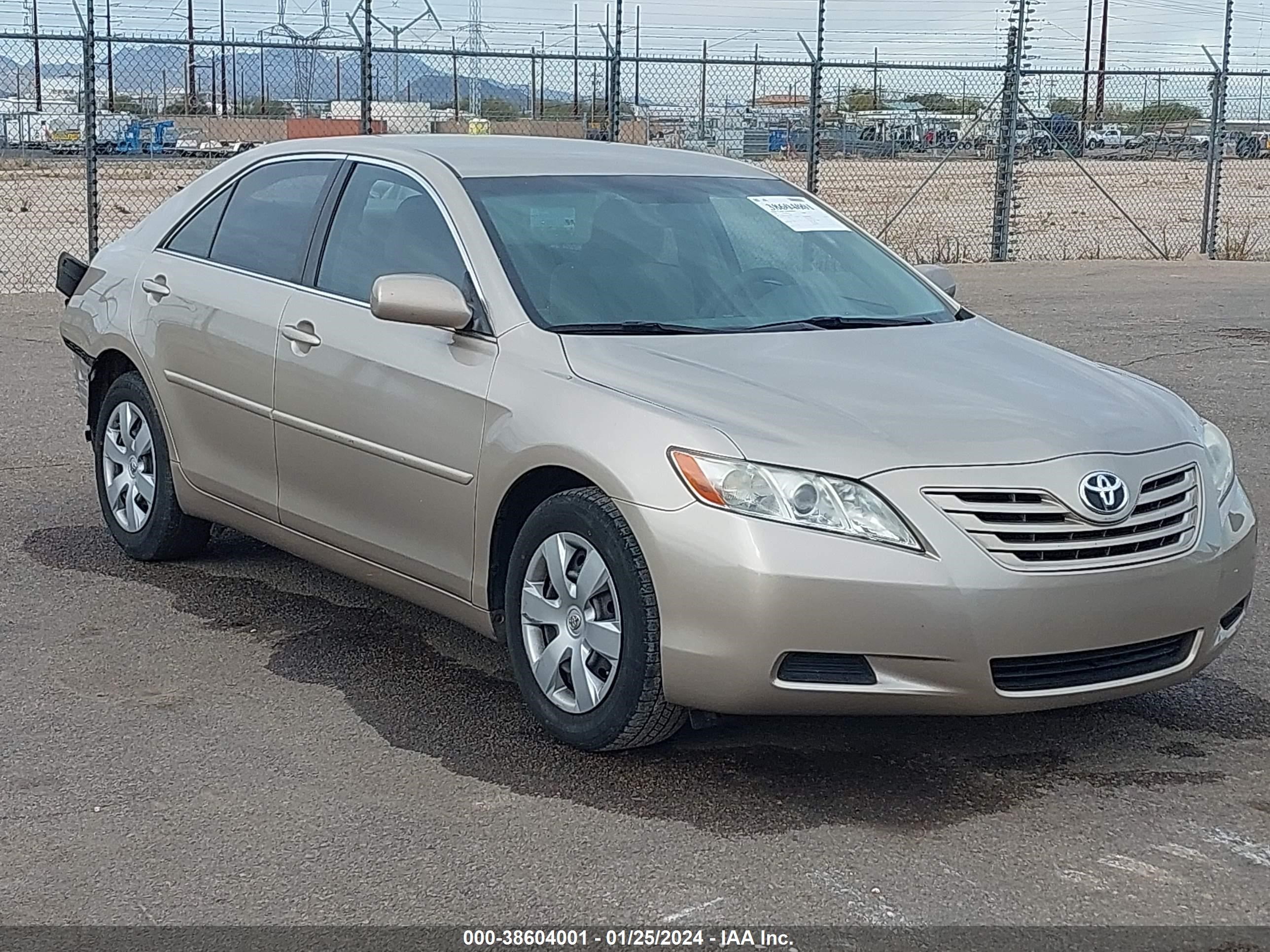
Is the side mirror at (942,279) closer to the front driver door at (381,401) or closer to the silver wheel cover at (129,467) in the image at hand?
the front driver door at (381,401)

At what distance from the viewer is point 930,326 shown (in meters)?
5.27

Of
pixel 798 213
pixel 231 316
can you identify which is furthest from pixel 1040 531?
pixel 231 316

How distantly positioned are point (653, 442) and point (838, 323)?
1218 mm

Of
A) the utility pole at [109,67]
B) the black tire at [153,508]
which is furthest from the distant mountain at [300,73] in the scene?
the black tire at [153,508]

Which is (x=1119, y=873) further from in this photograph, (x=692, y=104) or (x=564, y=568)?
(x=692, y=104)

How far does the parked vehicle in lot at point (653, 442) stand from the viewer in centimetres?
399

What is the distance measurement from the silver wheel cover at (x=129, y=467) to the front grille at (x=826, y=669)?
3.04m

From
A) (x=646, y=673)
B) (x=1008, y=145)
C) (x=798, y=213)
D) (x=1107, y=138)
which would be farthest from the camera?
(x=1107, y=138)

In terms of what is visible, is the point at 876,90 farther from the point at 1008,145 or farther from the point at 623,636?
the point at 623,636

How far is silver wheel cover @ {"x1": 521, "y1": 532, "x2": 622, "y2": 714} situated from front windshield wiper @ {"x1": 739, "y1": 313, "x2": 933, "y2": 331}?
101 centimetres

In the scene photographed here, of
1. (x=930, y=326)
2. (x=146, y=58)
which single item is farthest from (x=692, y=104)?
(x=930, y=326)

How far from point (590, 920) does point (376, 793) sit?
0.89 m

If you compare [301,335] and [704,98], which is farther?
[704,98]

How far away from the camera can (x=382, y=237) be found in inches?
211
